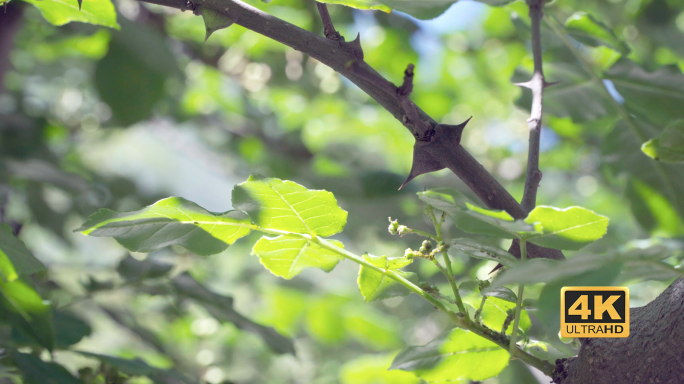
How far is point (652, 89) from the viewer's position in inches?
23.5

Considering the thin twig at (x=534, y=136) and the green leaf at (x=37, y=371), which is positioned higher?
the thin twig at (x=534, y=136)

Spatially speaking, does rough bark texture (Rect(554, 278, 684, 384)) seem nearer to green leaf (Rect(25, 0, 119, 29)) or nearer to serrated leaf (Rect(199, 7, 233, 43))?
serrated leaf (Rect(199, 7, 233, 43))

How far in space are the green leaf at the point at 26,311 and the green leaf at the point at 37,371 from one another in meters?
0.02

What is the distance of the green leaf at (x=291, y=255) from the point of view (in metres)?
0.35

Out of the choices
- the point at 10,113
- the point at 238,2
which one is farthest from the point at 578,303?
the point at 10,113

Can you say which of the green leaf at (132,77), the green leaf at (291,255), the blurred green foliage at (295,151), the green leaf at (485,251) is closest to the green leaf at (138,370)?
the blurred green foliage at (295,151)

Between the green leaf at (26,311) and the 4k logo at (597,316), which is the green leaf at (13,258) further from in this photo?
the 4k logo at (597,316)

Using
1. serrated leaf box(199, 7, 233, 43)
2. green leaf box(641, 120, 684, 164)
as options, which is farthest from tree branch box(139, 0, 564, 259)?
green leaf box(641, 120, 684, 164)

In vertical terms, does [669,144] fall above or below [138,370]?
above

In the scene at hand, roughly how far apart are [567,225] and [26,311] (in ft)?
1.66

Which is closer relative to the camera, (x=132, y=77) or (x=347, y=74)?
(x=347, y=74)

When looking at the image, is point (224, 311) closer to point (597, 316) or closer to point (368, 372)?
point (368, 372)

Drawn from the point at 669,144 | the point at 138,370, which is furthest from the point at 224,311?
the point at 669,144

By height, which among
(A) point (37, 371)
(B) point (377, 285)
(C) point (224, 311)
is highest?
(B) point (377, 285)
